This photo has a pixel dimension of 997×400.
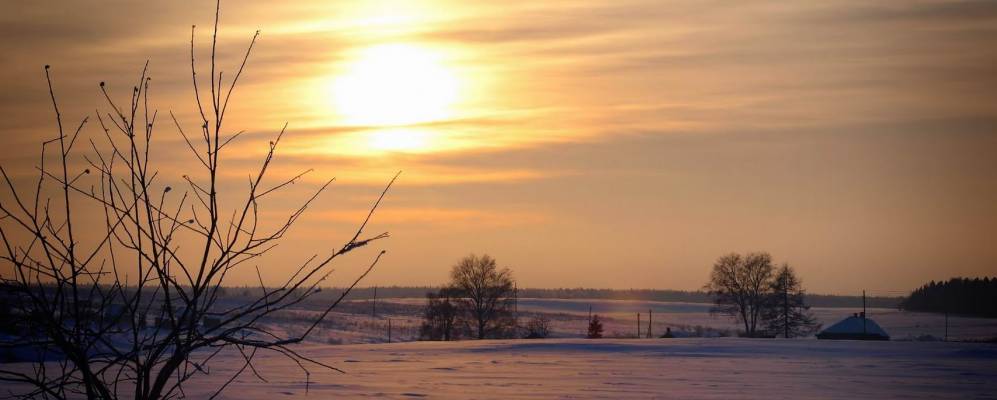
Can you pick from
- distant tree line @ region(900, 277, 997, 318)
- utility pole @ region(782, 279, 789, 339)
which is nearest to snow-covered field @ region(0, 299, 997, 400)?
utility pole @ region(782, 279, 789, 339)

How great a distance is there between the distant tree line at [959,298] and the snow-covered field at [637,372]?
45.4 meters

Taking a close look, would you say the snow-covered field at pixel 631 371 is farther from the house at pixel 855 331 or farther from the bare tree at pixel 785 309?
the bare tree at pixel 785 309

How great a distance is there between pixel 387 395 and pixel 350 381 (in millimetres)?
1828

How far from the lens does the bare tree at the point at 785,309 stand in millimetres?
53688

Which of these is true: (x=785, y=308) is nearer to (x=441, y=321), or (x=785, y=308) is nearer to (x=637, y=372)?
(x=441, y=321)

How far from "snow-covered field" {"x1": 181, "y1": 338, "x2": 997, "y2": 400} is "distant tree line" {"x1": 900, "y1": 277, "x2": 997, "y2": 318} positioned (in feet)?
149

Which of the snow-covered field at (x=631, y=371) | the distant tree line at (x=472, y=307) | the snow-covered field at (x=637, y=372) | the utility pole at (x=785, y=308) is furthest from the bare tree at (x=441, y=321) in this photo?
the snow-covered field at (x=637, y=372)

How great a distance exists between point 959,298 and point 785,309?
2605 cm

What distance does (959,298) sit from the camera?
69.8 m

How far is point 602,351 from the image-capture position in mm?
19938

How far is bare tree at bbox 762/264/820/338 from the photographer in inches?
2114

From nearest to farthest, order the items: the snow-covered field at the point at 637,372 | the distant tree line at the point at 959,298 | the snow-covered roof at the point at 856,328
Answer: the snow-covered field at the point at 637,372 < the snow-covered roof at the point at 856,328 < the distant tree line at the point at 959,298

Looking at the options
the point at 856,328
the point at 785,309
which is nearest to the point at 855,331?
the point at 856,328

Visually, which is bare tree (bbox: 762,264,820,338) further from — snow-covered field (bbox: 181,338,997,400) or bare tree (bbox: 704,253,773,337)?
snow-covered field (bbox: 181,338,997,400)
